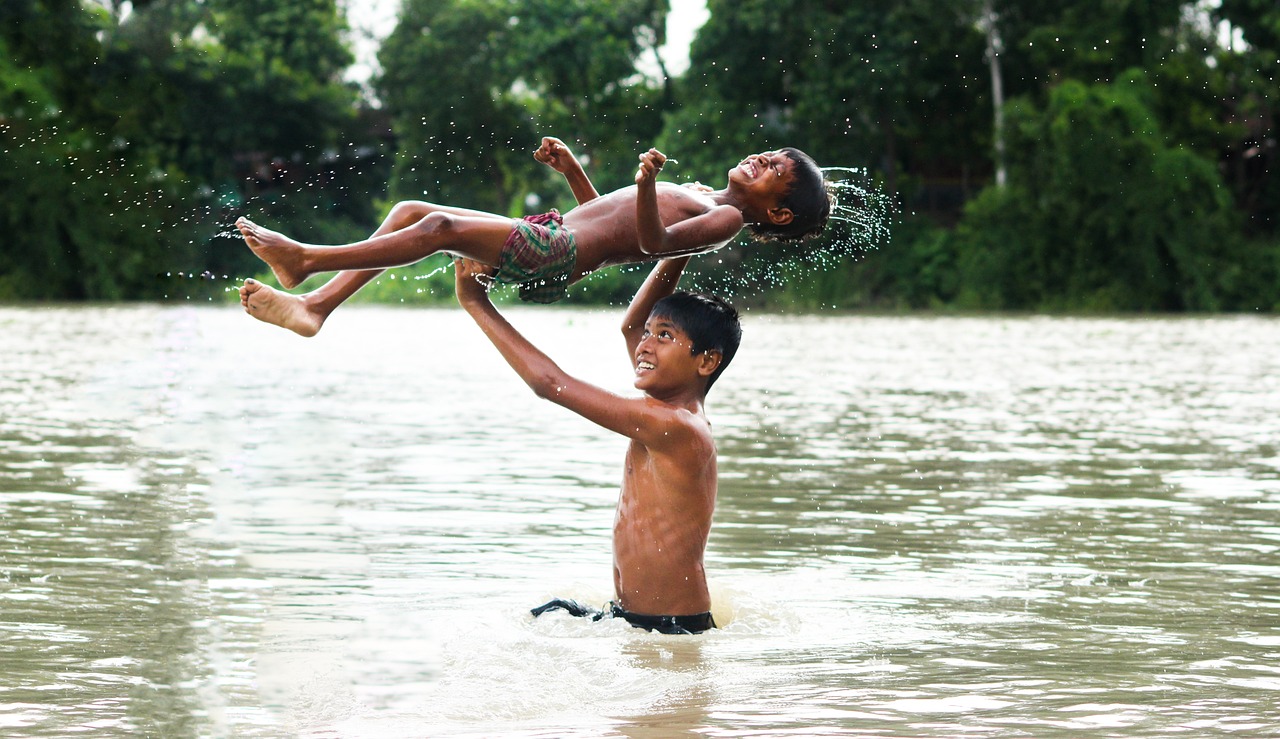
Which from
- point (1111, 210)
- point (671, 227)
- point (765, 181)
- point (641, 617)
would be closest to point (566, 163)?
point (671, 227)

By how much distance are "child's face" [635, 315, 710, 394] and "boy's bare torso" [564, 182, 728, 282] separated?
265 millimetres

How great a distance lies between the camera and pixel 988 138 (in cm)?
5103

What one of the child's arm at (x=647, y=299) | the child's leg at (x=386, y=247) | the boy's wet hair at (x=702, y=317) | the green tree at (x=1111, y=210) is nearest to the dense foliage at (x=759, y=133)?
the green tree at (x=1111, y=210)

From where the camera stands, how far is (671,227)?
6398 mm

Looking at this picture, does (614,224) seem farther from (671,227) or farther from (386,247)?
(386,247)

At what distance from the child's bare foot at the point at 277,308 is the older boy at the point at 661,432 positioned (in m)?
0.53

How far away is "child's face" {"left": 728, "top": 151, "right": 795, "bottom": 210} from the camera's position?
6.73 metres

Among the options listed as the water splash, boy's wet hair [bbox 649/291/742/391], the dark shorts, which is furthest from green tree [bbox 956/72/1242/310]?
boy's wet hair [bbox 649/291/742/391]

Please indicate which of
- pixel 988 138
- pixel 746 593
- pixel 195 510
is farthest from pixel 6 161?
pixel 746 593

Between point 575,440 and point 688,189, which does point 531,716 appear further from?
point 575,440

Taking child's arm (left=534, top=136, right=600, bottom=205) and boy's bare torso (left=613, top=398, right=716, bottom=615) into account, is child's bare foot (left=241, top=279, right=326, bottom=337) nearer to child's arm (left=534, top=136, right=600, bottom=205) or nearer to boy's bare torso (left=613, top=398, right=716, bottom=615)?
child's arm (left=534, top=136, right=600, bottom=205)

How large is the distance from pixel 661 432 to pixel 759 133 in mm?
45988

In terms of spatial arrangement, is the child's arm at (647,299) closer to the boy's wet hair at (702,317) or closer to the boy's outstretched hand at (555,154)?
the boy's wet hair at (702,317)

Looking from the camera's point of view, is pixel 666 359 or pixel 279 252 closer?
pixel 279 252
